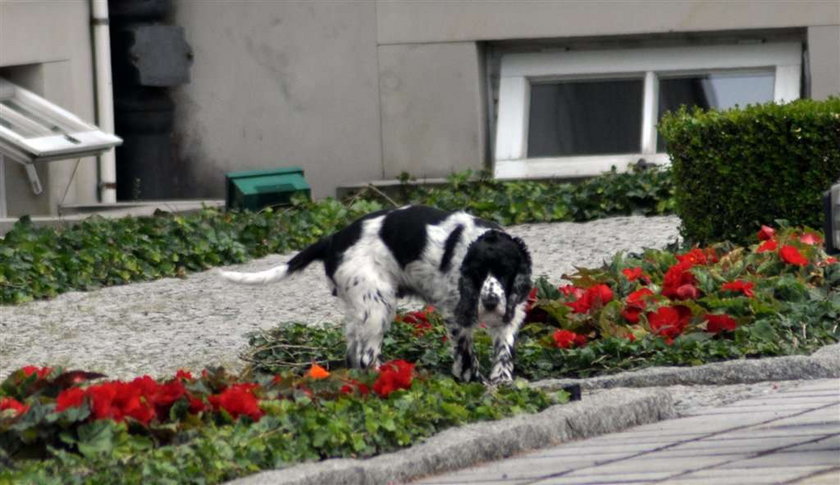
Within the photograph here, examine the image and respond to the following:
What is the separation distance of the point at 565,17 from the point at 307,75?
230cm

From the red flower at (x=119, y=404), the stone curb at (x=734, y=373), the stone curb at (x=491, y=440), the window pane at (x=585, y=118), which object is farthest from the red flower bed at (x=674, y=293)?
the window pane at (x=585, y=118)

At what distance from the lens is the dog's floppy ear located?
23.1ft

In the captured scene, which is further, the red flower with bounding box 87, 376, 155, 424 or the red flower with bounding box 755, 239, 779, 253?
the red flower with bounding box 755, 239, 779, 253

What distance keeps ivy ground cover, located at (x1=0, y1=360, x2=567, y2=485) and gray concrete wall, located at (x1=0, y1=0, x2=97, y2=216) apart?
7963 mm

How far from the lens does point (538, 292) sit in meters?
8.62

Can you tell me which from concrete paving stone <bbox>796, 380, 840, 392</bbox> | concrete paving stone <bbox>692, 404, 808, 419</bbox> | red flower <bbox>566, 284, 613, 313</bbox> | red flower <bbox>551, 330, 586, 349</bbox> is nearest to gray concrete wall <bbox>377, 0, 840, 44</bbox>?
red flower <bbox>566, 284, 613, 313</bbox>

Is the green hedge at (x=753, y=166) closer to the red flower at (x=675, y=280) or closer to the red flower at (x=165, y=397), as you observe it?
the red flower at (x=675, y=280)

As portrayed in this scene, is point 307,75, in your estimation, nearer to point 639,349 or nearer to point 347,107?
point 347,107

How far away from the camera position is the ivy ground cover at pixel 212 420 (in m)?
5.09

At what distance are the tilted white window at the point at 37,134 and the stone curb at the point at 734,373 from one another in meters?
6.88

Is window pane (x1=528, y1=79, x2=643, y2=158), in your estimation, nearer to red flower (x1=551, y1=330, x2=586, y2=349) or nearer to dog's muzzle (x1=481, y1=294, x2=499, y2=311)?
red flower (x1=551, y1=330, x2=586, y2=349)

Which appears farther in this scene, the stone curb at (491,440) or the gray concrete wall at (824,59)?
the gray concrete wall at (824,59)

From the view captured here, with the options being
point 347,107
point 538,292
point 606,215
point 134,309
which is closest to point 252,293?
point 134,309

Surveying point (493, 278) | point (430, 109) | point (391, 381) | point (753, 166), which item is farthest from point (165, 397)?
point (430, 109)
